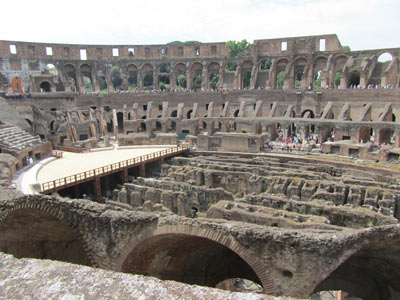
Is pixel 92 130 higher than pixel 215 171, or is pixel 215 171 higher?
pixel 92 130

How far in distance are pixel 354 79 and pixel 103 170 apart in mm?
32148

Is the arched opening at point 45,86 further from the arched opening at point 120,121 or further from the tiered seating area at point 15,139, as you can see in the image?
the tiered seating area at point 15,139

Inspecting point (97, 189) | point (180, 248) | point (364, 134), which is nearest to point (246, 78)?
point (364, 134)

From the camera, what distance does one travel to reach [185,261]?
13719mm

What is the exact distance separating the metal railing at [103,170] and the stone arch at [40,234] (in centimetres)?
489

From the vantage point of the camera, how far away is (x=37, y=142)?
2875 centimetres

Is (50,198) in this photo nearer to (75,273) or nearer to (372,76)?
(75,273)

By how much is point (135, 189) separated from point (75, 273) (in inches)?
650

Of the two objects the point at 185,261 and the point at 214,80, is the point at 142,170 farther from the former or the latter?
the point at 214,80

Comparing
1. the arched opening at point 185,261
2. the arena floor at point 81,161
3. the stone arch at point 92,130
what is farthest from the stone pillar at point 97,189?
the stone arch at point 92,130

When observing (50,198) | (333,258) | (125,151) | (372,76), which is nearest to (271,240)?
(333,258)

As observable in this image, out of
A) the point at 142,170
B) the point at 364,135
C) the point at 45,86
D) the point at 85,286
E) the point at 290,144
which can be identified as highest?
the point at 45,86

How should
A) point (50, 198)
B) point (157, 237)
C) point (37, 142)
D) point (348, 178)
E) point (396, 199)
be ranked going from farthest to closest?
point (37, 142), point (348, 178), point (396, 199), point (50, 198), point (157, 237)

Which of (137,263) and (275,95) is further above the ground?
(275,95)
